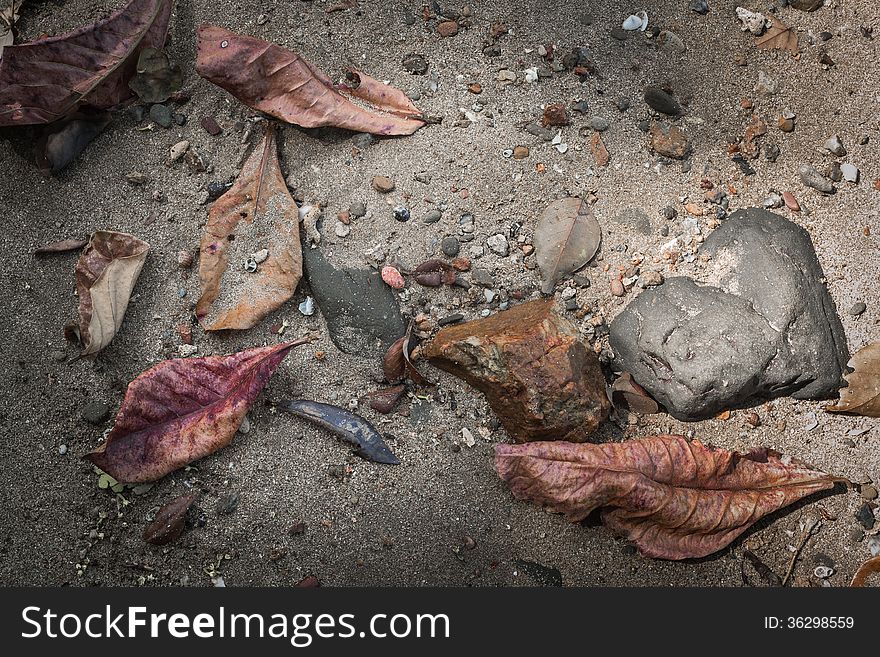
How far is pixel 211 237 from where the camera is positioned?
6.38 ft

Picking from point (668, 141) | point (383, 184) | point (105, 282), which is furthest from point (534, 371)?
point (105, 282)

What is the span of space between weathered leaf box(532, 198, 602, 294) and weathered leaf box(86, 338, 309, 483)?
0.69 metres

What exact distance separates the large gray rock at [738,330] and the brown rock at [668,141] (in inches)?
8.8

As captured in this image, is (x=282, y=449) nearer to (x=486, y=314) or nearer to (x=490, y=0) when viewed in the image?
(x=486, y=314)

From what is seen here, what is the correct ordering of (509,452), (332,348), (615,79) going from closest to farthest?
(509,452) → (332,348) → (615,79)

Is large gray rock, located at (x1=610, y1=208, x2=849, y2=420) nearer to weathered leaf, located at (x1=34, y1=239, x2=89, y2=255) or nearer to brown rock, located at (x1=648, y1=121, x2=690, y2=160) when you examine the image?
brown rock, located at (x1=648, y1=121, x2=690, y2=160)

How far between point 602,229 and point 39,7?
5.09ft

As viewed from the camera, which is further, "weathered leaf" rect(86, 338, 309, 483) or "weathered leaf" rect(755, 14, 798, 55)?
"weathered leaf" rect(755, 14, 798, 55)

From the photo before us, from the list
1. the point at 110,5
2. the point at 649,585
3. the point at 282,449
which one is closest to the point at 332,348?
the point at 282,449

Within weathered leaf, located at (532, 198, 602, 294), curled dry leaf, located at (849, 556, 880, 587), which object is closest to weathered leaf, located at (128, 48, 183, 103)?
weathered leaf, located at (532, 198, 602, 294)

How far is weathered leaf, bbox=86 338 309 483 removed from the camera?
1842mm

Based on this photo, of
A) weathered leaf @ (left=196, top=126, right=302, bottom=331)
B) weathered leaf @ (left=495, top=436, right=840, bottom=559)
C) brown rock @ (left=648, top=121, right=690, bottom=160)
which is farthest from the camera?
brown rock @ (left=648, top=121, right=690, bottom=160)

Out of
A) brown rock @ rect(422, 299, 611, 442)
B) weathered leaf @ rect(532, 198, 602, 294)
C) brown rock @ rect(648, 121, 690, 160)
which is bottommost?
brown rock @ rect(422, 299, 611, 442)

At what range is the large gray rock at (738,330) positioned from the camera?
1.85m
